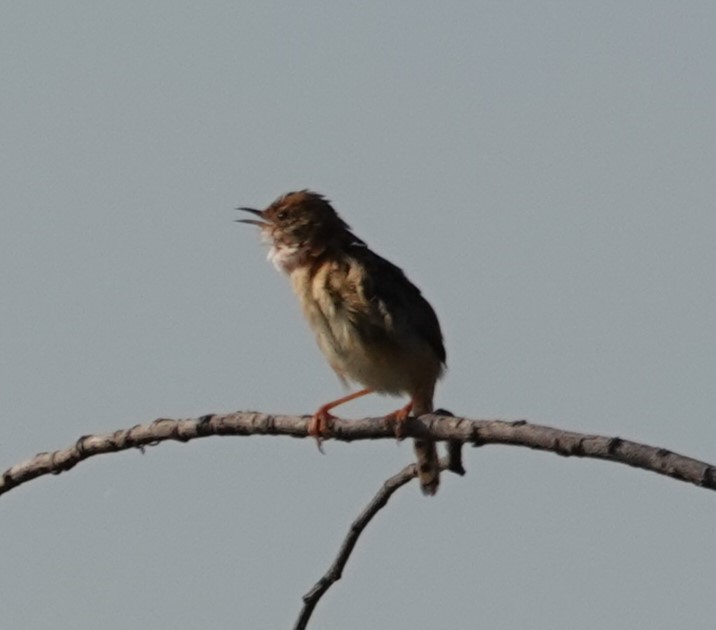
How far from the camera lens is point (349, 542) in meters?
5.75

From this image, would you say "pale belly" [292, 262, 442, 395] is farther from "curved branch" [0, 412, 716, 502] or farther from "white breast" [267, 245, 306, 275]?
"curved branch" [0, 412, 716, 502]

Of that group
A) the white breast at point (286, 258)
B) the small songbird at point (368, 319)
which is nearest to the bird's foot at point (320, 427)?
the small songbird at point (368, 319)

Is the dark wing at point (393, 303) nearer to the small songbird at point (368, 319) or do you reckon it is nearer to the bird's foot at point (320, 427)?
the small songbird at point (368, 319)

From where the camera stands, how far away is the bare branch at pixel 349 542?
546 centimetres

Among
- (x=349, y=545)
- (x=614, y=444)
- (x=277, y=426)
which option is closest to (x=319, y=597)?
(x=349, y=545)

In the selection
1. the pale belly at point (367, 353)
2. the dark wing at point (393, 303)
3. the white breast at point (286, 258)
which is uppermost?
the white breast at point (286, 258)

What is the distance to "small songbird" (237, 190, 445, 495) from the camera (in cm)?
859

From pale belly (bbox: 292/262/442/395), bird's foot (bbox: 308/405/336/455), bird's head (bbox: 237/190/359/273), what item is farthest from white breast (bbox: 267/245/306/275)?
bird's foot (bbox: 308/405/336/455)

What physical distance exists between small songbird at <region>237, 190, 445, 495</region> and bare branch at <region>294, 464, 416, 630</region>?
1951mm

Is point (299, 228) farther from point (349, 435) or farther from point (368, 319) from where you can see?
point (349, 435)

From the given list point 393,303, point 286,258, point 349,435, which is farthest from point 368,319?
point 349,435

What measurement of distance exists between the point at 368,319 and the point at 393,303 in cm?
18

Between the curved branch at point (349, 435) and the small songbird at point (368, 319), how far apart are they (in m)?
2.26

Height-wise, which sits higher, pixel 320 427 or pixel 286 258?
pixel 286 258
